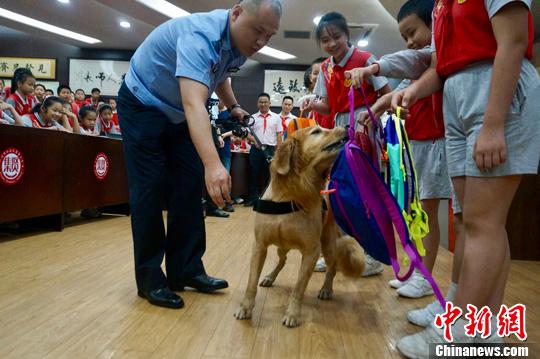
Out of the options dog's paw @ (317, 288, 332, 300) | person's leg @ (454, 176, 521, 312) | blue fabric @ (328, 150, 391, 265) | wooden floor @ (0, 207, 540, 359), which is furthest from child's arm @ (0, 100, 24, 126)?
person's leg @ (454, 176, 521, 312)

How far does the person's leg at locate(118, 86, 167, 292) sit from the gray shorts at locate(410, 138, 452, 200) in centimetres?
140

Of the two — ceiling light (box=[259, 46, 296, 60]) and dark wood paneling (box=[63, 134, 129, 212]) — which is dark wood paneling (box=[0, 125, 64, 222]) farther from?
ceiling light (box=[259, 46, 296, 60])

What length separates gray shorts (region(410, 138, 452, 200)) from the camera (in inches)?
81.9

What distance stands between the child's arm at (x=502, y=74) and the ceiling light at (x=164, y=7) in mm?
7563

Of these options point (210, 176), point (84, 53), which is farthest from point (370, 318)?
point (84, 53)

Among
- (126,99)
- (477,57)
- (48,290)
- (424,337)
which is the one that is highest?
(477,57)

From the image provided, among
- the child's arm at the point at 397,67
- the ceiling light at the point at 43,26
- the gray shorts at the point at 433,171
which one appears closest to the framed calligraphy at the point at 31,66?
the ceiling light at the point at 43,26

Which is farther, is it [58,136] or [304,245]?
[58,136]

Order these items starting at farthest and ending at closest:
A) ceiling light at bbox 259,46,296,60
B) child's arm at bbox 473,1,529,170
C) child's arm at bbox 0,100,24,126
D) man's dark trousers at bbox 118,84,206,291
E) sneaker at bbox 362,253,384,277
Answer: ceiling light at bbox 259,46,296,60 → child's arm at bbox 0,100,24,126 → sneaker at bbox 362,253,384,277 → man's dark trousers at bbox 118,84,206,291 → child's arm at bbox 473,1,529,170

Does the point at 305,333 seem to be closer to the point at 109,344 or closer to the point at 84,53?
the point at 109,344

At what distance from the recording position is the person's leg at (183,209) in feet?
6.72

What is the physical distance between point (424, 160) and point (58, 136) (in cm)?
319

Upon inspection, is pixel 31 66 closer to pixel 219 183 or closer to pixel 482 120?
pixel 219 183

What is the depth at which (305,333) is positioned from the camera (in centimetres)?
165
